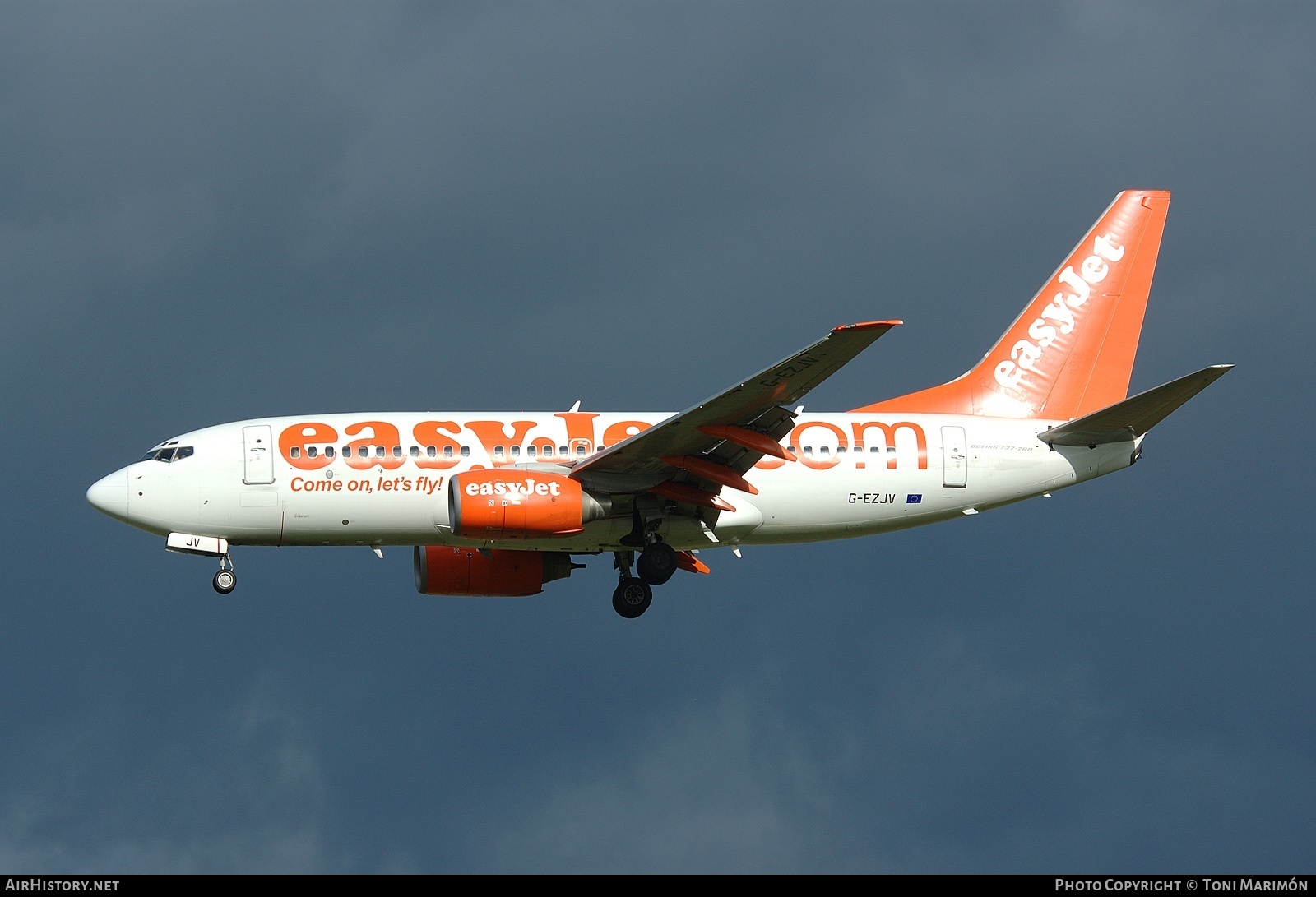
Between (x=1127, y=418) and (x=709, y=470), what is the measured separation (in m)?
9.88

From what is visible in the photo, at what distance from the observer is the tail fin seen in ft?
150

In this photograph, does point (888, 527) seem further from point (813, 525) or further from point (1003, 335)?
point (1003, 335)

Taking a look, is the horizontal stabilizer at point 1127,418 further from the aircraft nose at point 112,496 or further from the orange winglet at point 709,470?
the aircraft nose at point 112,496

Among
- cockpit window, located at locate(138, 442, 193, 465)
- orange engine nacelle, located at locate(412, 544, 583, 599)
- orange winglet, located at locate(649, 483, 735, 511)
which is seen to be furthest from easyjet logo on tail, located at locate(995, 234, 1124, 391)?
cockpit window, located at locate(138, 442, 193, 465)

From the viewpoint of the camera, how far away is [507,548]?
41781mm

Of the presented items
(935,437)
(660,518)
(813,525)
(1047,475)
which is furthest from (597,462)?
(1047,475)

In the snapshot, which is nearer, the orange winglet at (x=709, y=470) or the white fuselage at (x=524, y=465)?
the orange winglet at (x=709, y=470)

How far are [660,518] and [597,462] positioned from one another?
2.55 metres

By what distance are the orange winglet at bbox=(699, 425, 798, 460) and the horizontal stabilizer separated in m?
7.85

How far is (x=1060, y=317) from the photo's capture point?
47312 mm

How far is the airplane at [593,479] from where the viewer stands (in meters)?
40.0

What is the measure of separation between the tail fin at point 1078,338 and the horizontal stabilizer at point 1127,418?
7.11 ft

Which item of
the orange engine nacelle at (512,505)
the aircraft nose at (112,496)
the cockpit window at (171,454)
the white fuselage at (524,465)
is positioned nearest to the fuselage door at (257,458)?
the white fuselage at (524,465)
